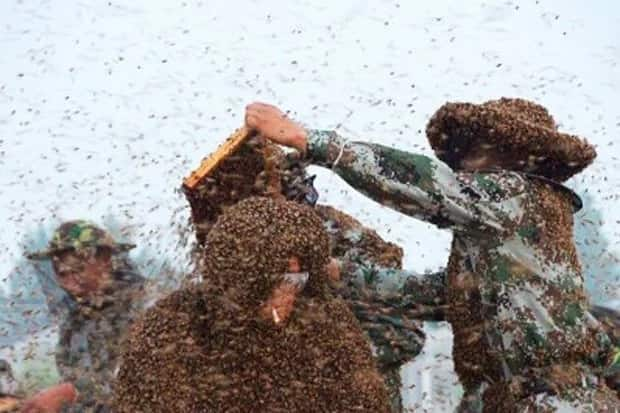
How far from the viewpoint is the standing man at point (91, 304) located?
5.74 metres

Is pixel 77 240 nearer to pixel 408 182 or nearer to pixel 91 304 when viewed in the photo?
pixel 91 304

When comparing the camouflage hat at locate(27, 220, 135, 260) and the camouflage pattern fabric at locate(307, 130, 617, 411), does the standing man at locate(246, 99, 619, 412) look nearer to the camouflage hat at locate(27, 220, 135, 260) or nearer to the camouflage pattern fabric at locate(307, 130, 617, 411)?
the camouflage pattern fabric at locate(307, 130, 617, 411)

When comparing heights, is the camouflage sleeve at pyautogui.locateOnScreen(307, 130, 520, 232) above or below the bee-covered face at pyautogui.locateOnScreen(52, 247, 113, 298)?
above

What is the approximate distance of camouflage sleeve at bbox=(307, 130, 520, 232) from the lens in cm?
460

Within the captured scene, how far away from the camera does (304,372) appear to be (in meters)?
4.28

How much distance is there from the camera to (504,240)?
4.75 meters

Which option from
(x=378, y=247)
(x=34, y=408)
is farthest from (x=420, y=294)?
(x=34, y=408)

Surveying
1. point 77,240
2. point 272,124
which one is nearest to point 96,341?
point 77,240

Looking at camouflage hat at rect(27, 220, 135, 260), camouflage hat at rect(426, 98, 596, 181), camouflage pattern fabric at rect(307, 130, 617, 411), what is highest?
camouflage hat at rect(426, 98, 596, 181)

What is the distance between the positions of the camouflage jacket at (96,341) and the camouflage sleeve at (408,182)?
1.69 m

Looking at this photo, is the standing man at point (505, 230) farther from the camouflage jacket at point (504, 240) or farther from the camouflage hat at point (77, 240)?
the camouflage hat at point (77, 240)

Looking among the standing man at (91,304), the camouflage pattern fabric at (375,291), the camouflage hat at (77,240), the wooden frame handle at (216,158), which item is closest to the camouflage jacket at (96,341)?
the standing man at (91,304)

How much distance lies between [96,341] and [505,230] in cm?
219

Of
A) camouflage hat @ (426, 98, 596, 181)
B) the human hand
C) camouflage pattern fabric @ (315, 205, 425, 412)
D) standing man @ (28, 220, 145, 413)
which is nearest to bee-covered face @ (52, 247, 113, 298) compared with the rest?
standing man @ (28, 220, 145, 413)
